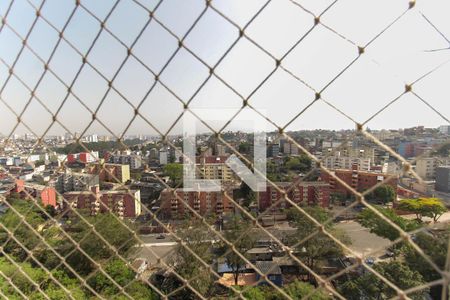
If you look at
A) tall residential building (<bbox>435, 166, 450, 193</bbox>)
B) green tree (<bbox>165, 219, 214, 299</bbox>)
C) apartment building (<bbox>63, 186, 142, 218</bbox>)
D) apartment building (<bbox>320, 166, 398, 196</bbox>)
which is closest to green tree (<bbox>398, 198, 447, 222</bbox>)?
green tree (<bbox>165, 219, 214, 299</bbox>)

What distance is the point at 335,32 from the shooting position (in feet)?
1.82

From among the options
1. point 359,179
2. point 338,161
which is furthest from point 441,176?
point 338,161

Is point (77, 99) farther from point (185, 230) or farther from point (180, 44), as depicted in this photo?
point (185, 230)

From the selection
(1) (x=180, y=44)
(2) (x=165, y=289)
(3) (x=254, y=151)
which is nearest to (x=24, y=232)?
(2) (x=165, y=289)

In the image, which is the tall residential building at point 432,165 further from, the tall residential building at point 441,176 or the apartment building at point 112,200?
the apartment building at point 112,200

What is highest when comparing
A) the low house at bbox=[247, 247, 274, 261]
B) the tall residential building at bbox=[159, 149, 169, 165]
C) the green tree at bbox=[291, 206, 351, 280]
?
the tall residential building at bbox=[159, 149, 169, 165]

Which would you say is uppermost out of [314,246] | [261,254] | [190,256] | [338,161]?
[338,161]

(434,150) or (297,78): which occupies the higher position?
(297,78)

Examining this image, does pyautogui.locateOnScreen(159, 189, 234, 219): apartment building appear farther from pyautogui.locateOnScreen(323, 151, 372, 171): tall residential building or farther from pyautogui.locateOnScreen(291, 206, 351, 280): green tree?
pyautogui.locateOnScreen(291, 206, 351, 280): green tree

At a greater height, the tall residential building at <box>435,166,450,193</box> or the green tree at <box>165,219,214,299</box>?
the tall residential building at <box>435,166,450,193</box>

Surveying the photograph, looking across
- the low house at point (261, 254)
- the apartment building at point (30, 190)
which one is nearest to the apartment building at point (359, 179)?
the apartment building at point (30, 190)

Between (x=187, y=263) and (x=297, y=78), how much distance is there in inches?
155

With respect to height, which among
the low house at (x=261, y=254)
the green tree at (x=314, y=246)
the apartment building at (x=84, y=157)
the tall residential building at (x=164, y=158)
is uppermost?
the apartment building at (x=84, y=157)

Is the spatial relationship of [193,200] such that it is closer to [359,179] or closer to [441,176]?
[359,179]
